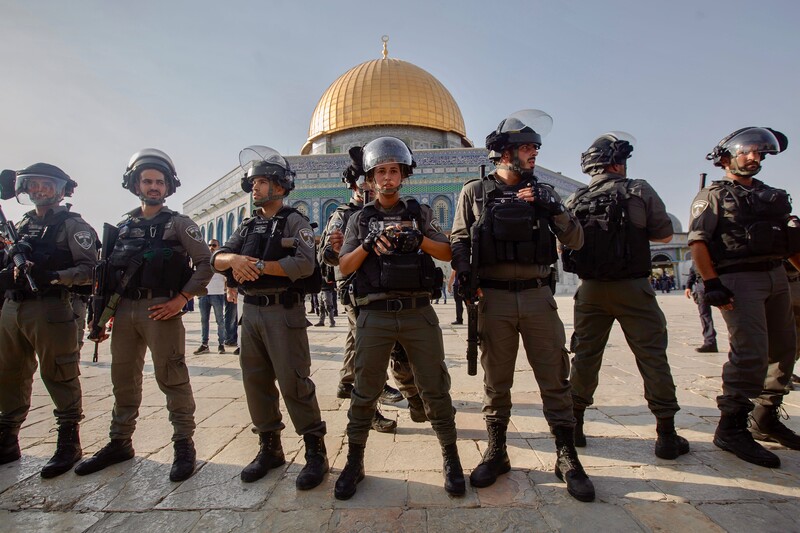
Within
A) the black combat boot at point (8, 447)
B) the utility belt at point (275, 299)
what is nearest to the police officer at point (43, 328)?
the black combat boot at point (8, 447)

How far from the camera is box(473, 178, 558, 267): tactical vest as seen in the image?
256cm

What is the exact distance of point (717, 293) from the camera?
2.96 meters

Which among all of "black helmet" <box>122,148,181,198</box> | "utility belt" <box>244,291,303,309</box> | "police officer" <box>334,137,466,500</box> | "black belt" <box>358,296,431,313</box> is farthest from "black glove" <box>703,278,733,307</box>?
"black helmet" <box>122,148,181,198</box>

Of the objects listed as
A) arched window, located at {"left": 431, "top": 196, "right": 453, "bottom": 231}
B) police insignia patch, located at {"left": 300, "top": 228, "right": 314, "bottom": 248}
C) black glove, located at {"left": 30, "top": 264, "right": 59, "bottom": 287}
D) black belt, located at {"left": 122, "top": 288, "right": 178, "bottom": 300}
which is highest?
arched window, located at {"left": 431, "top": 196, "right": 453, "bottom": 231}

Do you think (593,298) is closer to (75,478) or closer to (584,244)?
(584,244)

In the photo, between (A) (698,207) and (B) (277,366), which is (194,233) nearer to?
(B) (277,366)

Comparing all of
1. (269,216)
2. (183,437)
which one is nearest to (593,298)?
(269,216)

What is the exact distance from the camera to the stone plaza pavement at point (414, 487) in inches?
81.7

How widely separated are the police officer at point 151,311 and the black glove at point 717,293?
3572 millimetres

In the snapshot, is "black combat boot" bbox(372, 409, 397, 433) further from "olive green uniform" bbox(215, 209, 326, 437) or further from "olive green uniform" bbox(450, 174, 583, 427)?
"olive green uniform" bbox(450, 174, 583, 427)

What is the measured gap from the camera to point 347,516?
214 cm

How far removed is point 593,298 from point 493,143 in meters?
1.30

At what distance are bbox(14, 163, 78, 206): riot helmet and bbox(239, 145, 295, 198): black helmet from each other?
1.46 metres

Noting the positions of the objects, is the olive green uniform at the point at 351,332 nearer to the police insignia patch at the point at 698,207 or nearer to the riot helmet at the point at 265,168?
the riot helmet at the point at 265,168
